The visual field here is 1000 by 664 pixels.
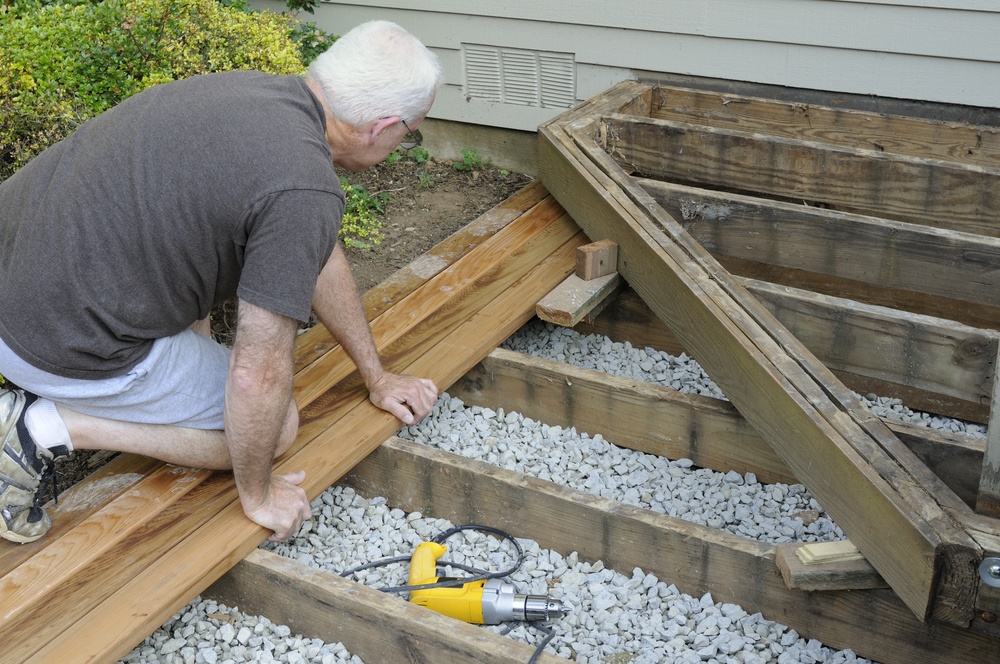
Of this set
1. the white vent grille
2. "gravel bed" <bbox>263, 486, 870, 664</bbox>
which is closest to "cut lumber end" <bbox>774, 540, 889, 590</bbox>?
"gravel bed" <bbox>263, 486, 870, 664</bbox>

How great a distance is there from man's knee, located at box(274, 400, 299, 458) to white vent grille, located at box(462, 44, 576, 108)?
2.50 meters

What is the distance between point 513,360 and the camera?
9.68ft

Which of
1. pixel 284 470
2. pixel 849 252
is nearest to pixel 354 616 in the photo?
pixel 284 470

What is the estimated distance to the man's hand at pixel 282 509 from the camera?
227 centimetres

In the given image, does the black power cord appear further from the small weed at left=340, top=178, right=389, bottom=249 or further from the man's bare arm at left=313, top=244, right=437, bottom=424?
the small weed at left=340, top=178, right=389, bottom=249

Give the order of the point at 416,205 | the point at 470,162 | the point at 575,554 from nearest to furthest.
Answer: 1. the point at 575,554
2. the point at 416,205
3. the point at 470,162

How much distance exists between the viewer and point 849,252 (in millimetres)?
→ 3043

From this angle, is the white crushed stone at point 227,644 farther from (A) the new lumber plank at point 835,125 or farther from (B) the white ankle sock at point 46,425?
(A) the new lumber plank at point 835,125

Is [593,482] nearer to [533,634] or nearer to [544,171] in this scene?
[533,634]

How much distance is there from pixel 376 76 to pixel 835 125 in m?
2.34

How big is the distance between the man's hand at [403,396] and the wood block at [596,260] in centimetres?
78

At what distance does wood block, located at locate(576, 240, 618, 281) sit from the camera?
10.4ft

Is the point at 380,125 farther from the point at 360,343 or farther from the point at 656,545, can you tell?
the point at 656,545

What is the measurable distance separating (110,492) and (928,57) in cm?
326
